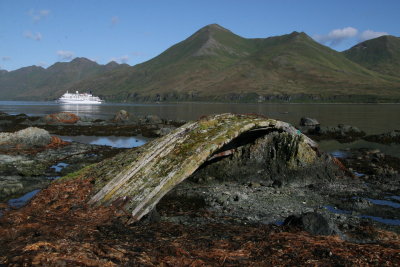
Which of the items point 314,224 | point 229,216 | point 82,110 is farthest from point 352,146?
point 82,110

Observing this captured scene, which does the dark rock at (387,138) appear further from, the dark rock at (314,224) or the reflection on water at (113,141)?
the dark rock at (314,224)

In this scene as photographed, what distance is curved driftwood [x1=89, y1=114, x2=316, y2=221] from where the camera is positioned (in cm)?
813

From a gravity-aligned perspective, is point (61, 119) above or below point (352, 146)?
above

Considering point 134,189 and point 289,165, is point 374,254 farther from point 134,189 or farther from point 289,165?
point 289,165

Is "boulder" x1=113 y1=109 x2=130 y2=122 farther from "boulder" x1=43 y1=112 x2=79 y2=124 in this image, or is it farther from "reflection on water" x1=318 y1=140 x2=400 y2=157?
"reflection on water" x1=318 y1=140 x2=400 y2=157

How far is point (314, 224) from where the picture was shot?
25.5ft

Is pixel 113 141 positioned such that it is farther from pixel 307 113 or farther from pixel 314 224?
pixel 307 113

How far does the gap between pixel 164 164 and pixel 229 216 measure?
9.28ft

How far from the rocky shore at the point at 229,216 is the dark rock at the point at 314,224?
0.03m

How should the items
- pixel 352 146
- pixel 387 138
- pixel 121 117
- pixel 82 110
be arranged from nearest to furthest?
pixel 352 146 < pixel 387 138 < pixel 121 117 < pixel 82 110

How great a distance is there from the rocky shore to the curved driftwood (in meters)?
0.35

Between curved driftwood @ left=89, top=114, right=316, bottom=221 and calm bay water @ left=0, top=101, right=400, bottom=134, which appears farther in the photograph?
calm bay water @ left=0, top=101, right=400, bottom=134

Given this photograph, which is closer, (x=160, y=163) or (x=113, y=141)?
(x=160, y=163)

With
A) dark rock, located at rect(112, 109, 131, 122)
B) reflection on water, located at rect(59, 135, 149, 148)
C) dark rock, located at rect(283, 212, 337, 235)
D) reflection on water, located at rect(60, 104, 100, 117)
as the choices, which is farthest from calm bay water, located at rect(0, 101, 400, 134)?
dark rock, located at rect(283, 212, 337, 235)
